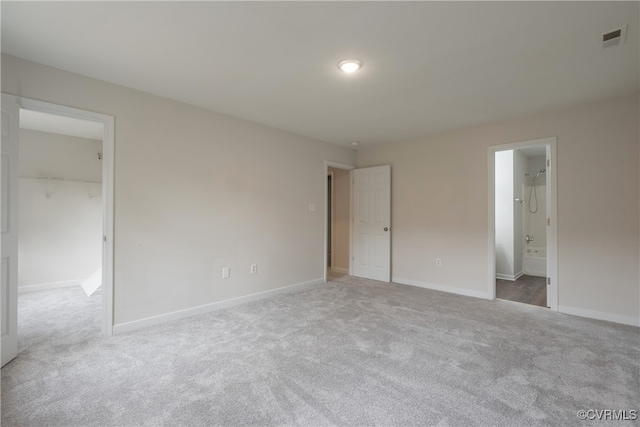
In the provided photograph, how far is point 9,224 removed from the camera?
2.17 m

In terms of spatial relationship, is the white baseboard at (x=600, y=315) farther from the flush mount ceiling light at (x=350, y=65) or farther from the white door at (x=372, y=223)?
the flush mount ceiling light at (x=350, y=65)

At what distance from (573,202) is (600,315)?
1269 mm

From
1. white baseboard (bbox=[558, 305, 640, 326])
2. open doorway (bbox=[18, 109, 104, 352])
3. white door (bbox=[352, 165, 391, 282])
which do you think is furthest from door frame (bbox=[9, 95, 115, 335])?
white baseboard (bbox=[558, 305, 640, 326])

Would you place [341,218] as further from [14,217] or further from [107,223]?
[14,217]

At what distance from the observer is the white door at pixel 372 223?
15.8ft

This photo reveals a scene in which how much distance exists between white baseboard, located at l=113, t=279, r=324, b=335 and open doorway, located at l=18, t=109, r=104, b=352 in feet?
4.03

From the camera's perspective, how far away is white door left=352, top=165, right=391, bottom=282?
4.81m

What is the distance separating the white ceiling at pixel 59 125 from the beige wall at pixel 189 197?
1387 mm

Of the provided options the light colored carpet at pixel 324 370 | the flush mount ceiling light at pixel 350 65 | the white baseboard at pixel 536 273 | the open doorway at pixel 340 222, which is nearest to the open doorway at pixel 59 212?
the light colored carpet at pixel 324 370

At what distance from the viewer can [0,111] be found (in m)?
2.08

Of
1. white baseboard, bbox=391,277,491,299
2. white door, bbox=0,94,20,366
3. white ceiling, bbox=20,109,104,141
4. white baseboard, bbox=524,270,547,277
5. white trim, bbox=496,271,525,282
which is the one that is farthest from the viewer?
white baseboard, bbox=524,270,547,277

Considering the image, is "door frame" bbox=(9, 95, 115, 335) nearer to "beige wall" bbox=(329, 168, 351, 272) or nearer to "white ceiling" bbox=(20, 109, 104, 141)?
"white ceiling" bbox=(20, 109, 104, 141)

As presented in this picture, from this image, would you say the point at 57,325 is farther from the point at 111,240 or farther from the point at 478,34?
the point at 478,34

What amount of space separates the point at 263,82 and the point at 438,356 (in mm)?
2872
